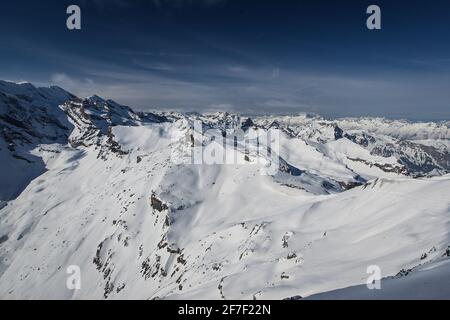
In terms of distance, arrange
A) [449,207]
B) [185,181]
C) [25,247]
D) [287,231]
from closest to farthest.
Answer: [449,207] → [287,231] → [185,181] → [25,247]

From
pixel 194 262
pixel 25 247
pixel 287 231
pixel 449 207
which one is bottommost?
pixel 25 247

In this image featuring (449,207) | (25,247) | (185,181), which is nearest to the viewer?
(449,207)

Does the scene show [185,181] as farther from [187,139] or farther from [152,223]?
[187,139]

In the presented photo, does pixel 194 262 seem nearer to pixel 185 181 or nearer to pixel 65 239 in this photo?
pixel 185 181

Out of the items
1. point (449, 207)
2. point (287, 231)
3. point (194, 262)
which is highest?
point (449, 207)

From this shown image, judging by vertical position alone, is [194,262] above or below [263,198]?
below

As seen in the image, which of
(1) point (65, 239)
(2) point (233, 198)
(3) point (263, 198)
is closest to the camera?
(3) point (263, 198)

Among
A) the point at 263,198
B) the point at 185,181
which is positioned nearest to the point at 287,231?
the point at 263,198
